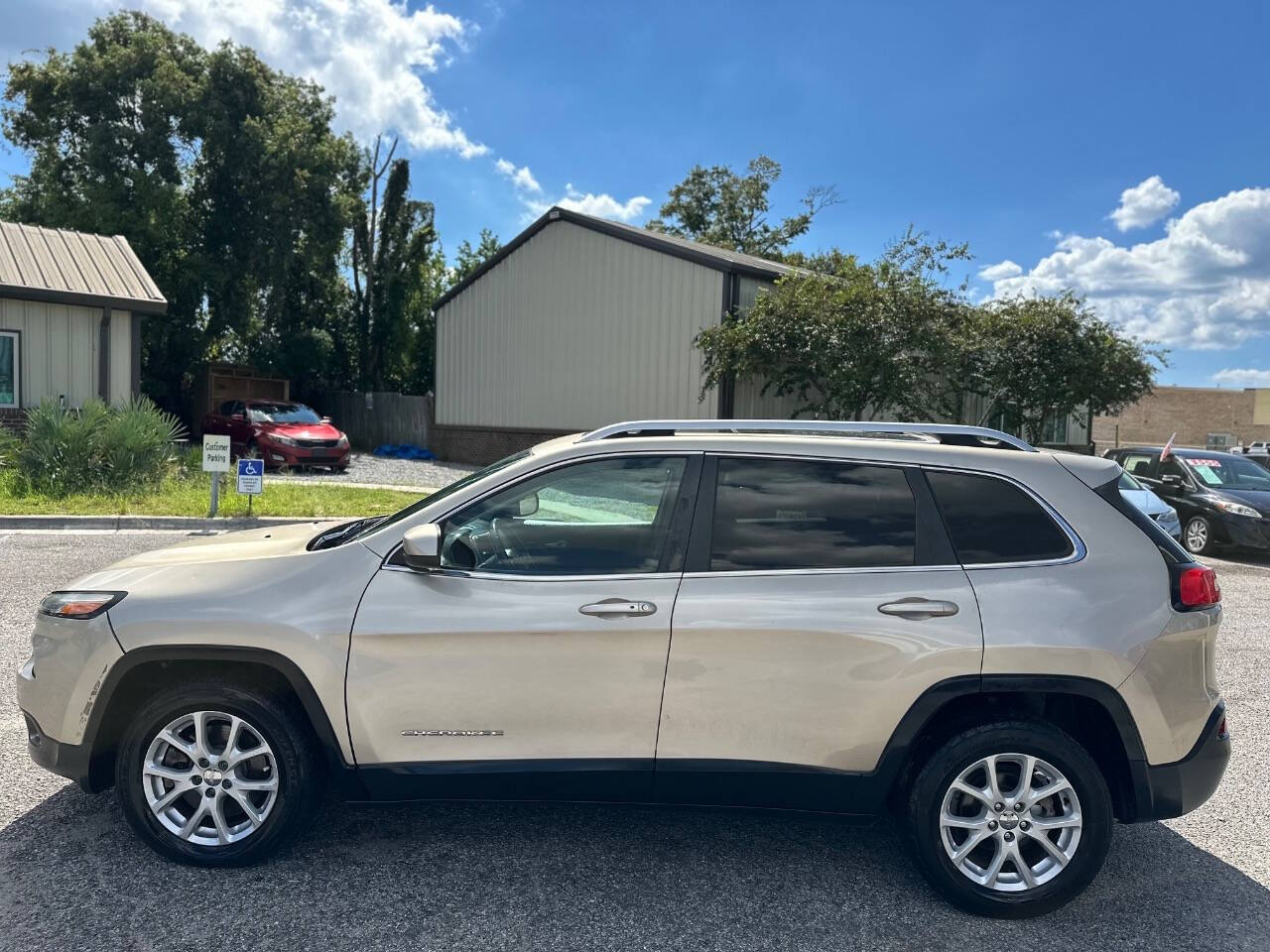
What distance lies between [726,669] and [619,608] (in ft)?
1.42

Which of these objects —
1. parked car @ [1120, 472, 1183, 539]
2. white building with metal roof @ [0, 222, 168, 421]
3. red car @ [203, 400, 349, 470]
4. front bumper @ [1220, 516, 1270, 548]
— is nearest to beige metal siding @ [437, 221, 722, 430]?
red car @ [203, 400, 349, 470]

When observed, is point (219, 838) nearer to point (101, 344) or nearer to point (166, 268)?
point (101, 344)

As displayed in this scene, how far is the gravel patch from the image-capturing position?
1745 centimetres

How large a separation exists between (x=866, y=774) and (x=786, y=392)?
15256 mm

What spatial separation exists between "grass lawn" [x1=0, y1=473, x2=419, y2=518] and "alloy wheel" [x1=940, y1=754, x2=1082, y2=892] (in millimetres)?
9083

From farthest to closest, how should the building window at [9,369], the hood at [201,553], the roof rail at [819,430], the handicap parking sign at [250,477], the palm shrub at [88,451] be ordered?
the building window at [9,369], the palm shrub at [88,451], the handicap parking sign at [250,477], the roof rail at [819,430], the hood at [201,553]

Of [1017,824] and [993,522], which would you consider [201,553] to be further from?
[1017,824]

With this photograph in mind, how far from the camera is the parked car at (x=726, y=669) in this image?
3.10 meters

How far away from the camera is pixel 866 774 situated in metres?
3.15

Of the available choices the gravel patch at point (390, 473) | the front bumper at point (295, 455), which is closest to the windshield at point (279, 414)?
the front bumper at point (295, 455)

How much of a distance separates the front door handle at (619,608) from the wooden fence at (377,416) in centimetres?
2398

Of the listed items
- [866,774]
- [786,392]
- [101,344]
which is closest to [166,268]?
[101,344]

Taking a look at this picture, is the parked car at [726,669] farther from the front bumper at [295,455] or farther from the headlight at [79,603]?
the front bumper at [295,455]

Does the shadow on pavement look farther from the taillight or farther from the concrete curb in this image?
the concrete curb
